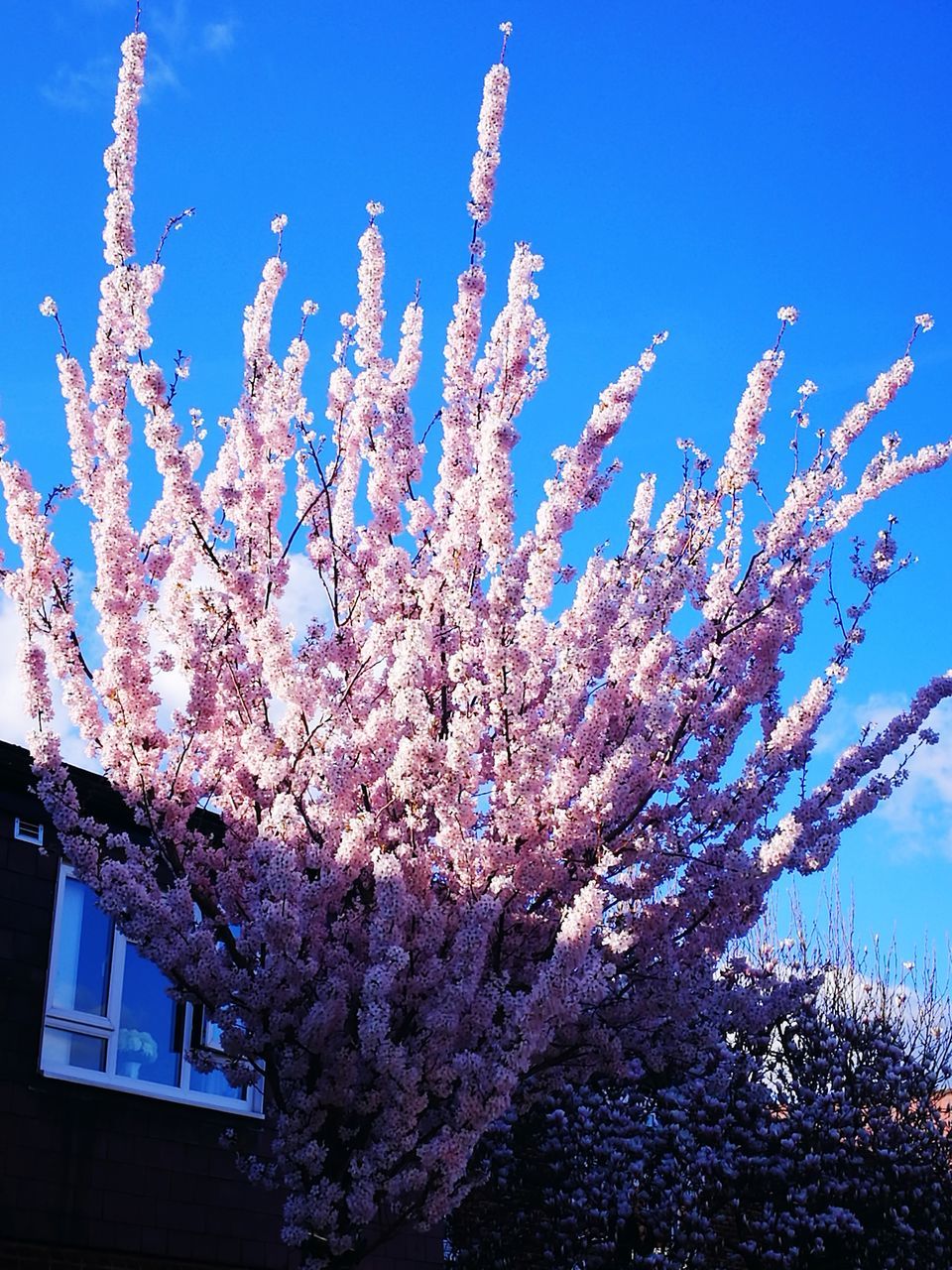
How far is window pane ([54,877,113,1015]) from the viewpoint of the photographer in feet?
35.2

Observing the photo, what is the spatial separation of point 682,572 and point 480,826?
2.07 metres

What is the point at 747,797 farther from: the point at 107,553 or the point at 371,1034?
the point at 107,553

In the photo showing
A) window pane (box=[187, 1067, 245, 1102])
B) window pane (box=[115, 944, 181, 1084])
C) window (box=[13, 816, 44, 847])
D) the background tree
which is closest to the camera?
window (box=[13, 816, 44, 847])

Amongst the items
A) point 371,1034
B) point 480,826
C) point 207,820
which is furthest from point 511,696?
point 207,820

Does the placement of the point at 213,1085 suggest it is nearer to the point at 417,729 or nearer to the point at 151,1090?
the point at 151,1090

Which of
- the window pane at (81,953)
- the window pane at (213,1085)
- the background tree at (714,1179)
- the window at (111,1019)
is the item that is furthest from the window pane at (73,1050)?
the background tree at (714,1179)

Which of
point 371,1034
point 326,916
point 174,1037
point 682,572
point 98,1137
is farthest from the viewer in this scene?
point 174,1037

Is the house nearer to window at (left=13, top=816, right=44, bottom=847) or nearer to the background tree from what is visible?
window at (left=13, top=816, right=44, bottom=847)

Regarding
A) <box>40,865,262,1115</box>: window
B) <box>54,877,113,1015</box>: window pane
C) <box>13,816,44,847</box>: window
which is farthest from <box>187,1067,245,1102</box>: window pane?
<box>13,816,44,847</box>: window

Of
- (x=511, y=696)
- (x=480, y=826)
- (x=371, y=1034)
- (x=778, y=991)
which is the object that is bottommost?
(x=371, y=1034)

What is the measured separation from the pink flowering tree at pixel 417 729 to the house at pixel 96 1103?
1683mm

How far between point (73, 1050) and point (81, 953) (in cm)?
70

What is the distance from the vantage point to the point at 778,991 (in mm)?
9828

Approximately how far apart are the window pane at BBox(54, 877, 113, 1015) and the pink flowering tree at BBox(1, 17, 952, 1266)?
1.81 metres
